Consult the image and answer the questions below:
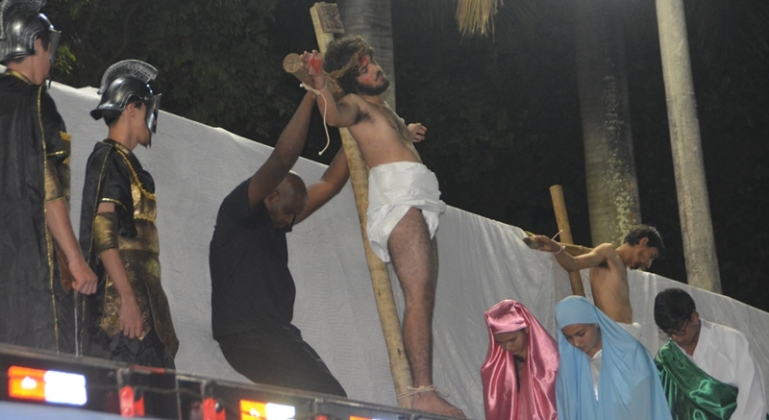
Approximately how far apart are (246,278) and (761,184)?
1571cm

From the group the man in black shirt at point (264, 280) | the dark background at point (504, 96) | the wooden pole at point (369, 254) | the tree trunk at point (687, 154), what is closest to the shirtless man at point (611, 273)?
the tree trunk at point (687, 154)

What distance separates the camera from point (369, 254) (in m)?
5.49

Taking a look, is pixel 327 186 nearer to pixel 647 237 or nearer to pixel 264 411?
pixel 264 411

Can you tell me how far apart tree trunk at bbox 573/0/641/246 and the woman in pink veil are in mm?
5839

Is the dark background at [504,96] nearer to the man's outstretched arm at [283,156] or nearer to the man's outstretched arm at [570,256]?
the man's outstretched arm at [570,256]

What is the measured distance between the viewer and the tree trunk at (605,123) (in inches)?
444

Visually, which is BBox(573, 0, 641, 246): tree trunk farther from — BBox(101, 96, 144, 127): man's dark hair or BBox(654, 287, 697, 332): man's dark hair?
BBox(101, 96, 144, 127): man's dark hair

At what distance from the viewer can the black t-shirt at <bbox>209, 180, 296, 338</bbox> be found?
4.77 metres

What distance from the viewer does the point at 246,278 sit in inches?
189

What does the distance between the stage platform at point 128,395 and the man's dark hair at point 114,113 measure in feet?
6.50

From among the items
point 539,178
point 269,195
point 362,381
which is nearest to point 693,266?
point 362,381

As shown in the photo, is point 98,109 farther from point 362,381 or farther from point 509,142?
point 509,142

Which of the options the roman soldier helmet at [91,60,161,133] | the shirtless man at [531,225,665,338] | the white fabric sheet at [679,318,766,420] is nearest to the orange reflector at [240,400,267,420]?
the roman soldier helmet at [91,60,161,133]

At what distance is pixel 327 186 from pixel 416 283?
0.88 metres
